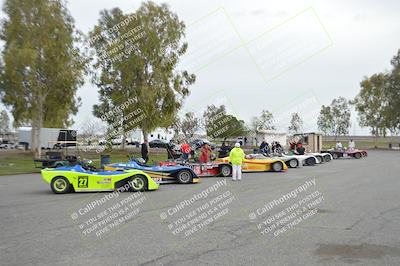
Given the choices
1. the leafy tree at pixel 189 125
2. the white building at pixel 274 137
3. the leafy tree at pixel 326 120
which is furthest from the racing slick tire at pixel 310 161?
the leafy tree at pixel 326 120

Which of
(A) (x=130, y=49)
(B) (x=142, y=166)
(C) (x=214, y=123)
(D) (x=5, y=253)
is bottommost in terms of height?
(D) (x=5, y=253)

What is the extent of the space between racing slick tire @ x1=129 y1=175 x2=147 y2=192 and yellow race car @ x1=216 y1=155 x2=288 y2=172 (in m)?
8.45

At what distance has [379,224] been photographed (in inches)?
328

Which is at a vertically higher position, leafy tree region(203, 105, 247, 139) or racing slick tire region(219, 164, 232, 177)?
leafy tree region(203, 105, 247, 139)

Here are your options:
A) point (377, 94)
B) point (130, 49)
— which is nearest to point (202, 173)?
point (130, 49)

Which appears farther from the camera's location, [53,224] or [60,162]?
[60,162]

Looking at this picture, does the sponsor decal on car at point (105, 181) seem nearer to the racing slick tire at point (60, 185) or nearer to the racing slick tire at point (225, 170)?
the racing slick tire at point (60, 185)

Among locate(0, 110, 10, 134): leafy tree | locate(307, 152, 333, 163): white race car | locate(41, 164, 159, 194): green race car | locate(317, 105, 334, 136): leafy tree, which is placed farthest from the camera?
locate(0, 110, 10, 134): leafy tree

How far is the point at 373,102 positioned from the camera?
2830 inches

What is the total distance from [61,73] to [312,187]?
24.0 metres

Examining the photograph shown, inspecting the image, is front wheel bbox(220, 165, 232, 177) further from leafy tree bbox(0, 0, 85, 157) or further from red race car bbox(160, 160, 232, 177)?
leafy tree bbox(0, 0, 85, 157)

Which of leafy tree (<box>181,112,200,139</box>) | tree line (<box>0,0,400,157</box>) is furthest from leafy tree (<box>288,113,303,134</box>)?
tree line (<box>0,0,400,157</box>)

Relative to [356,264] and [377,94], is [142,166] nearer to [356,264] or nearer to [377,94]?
[356,264]

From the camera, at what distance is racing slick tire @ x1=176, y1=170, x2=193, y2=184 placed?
16.2m
